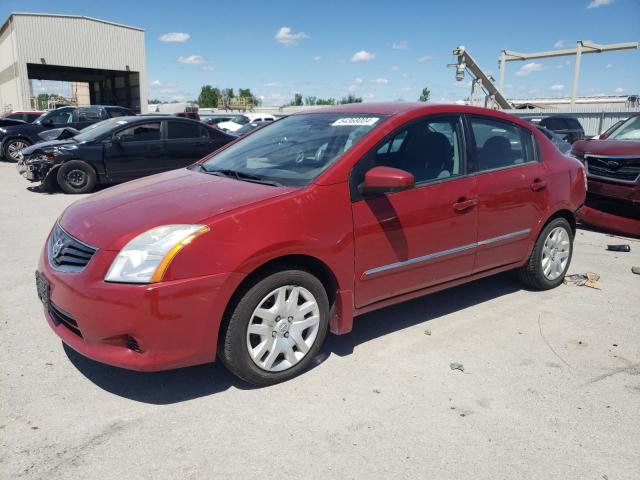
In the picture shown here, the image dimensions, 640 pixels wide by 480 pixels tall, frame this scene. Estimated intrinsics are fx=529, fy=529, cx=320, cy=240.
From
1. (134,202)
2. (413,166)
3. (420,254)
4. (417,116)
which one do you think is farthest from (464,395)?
(134,202)

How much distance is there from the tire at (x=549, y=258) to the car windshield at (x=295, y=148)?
6.77 ft

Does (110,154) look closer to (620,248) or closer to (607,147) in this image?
(607,147)

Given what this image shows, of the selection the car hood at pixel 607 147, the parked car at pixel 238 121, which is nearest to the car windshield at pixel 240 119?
the parked car at pixel 238 121

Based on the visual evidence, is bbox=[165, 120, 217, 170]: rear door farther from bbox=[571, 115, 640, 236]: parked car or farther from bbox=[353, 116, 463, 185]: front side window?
bbox=[353, 116, 463, 185]: front side window

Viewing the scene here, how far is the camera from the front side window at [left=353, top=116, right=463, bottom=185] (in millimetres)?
3672

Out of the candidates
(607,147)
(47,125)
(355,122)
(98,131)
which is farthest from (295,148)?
(47,125)

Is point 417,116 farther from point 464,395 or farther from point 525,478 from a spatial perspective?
point 525,478

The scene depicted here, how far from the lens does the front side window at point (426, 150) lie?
367 cm

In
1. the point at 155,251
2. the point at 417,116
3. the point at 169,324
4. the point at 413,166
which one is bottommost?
the point at 169,324

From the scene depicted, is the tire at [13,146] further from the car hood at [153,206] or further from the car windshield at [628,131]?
the car windshield at [628,131]

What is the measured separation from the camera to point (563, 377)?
132 inches

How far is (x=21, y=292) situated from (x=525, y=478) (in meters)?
4.32

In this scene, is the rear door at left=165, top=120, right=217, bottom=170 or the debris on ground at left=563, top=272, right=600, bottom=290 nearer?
the debris on ground at left=563, top=272, right=600, bottom=290

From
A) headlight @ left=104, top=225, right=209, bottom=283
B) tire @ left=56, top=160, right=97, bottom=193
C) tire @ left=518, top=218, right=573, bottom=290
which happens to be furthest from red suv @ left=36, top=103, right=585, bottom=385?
tire @ left=56, top=160, right=97, bottom=193
